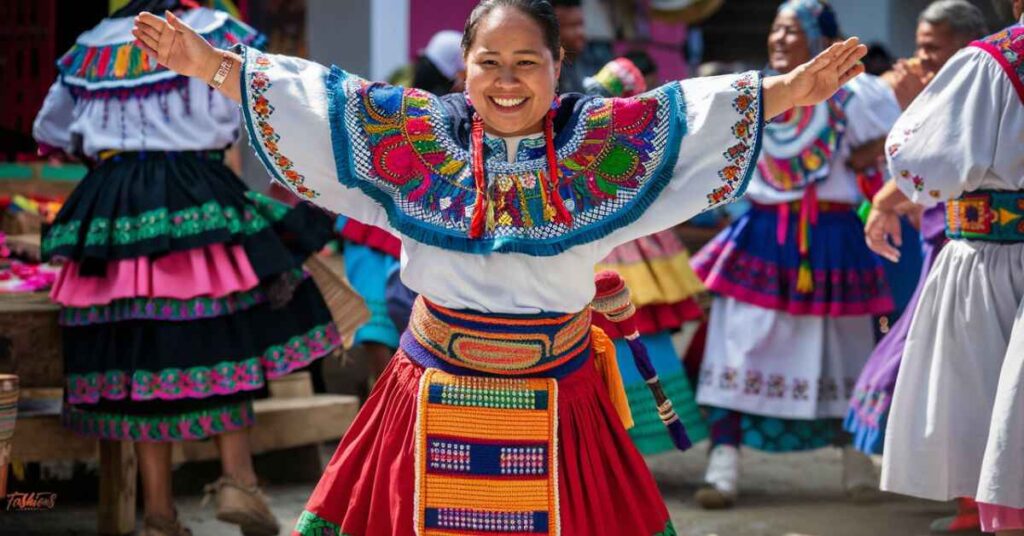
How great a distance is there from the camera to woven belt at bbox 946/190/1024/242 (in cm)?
453

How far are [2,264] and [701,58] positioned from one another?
12460 mm

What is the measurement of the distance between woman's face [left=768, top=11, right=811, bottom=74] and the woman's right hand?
3.21 metres

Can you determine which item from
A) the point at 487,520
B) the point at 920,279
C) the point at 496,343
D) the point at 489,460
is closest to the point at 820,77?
the point at 496,343

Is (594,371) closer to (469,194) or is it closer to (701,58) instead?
(469,194)

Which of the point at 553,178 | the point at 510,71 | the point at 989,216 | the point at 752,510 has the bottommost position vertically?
the point at 752,510

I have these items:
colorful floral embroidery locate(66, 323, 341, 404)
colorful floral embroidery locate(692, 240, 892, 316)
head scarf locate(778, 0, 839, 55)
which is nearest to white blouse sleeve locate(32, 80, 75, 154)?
colorful floral embroidery locate(66, 323, 341, 404)

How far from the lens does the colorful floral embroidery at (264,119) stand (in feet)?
12.0

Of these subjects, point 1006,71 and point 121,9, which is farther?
point 121,9

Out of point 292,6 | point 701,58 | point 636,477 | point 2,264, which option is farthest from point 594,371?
point 701,58

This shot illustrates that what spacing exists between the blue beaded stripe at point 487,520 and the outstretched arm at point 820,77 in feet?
3.79

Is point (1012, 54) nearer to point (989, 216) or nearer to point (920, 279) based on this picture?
point (989, 216)

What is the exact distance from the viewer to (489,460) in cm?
363

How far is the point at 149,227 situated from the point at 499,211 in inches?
73.0

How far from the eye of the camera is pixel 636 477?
373 centimetres
